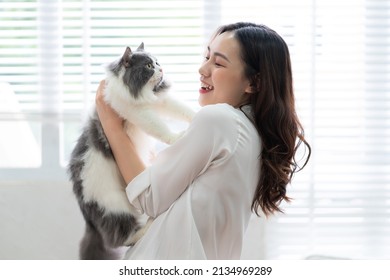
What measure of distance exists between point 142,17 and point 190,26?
0.69ft

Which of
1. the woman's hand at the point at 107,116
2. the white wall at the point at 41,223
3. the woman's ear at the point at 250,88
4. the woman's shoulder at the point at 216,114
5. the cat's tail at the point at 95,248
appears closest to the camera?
the woman's shoulder at the point at 216,114

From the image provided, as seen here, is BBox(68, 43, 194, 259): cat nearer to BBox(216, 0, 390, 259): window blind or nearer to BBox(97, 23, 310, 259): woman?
BBox(97, 23, 310, 259): woman

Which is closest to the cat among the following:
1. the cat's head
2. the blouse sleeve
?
the cat's head

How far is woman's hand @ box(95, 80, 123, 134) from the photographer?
4.83 feet

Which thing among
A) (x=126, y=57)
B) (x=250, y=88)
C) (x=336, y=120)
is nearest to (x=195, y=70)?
(x=336, y=120)

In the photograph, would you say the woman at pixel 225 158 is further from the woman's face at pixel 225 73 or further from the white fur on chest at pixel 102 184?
the white fur on chest at pixel 102 184

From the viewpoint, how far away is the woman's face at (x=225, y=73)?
1312mm

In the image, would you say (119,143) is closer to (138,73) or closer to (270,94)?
(138,73)

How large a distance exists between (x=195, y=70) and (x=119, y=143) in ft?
3.41

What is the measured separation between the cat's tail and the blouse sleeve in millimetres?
351

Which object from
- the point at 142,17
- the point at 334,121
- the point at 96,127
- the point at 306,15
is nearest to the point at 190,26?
the point at 142,17

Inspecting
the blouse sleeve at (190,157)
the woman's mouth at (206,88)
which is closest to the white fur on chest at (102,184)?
the blouse sleeve at (190,157)

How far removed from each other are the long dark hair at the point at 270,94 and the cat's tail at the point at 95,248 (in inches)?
21.0

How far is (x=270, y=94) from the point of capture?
130 centimetres
